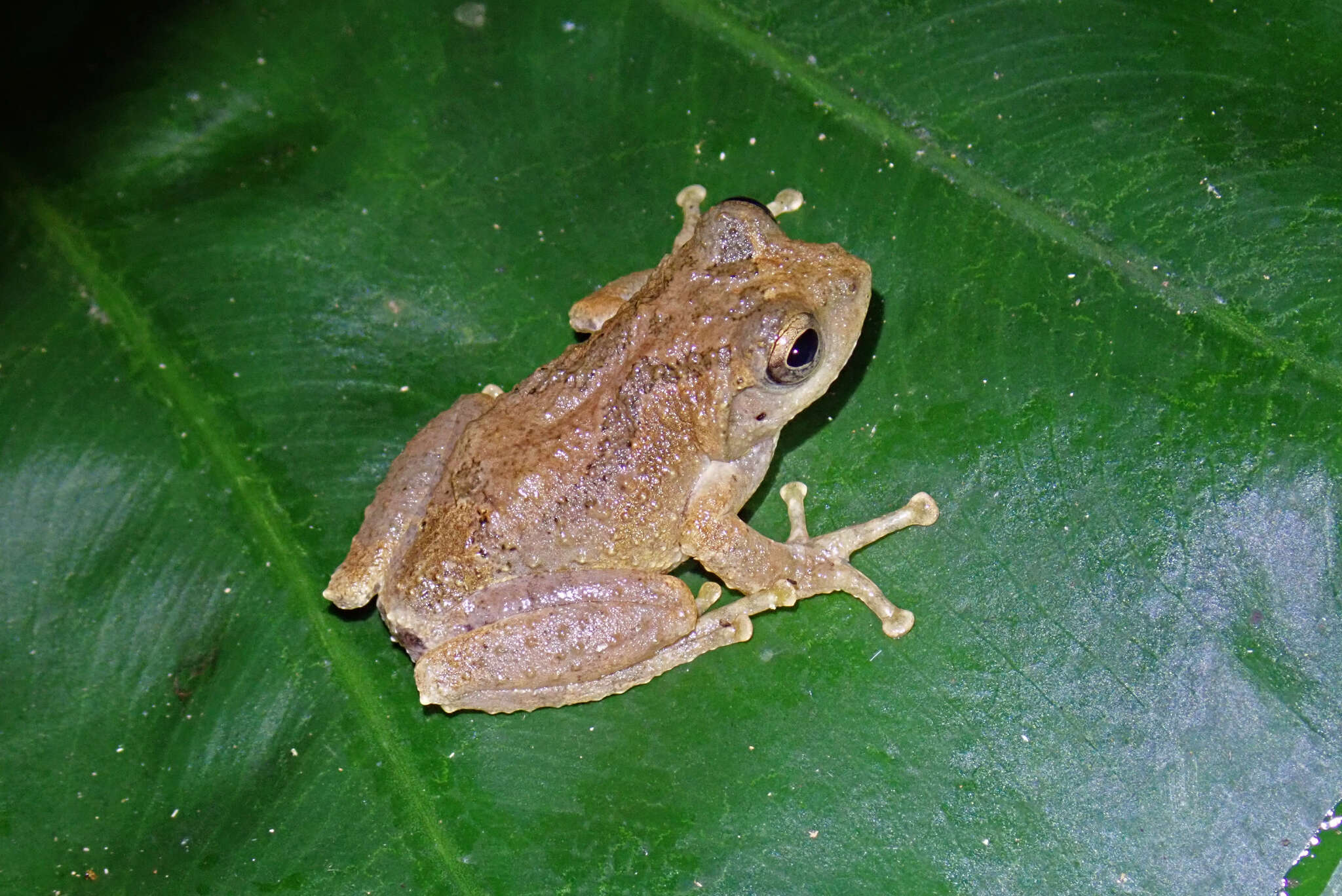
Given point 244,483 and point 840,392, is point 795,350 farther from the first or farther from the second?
point 244,483

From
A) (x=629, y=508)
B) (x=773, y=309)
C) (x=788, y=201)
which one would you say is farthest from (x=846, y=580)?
(x=788, y=201)

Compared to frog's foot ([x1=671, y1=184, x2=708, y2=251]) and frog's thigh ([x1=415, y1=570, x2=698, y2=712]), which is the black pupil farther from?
frog's thigh ([x1=415, y1=570, x2=698, y2=712])

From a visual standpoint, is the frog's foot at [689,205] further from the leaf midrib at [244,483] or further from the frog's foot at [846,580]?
the leaf midrib at [244,483]

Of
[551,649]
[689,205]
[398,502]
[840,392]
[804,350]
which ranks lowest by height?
[551,649]

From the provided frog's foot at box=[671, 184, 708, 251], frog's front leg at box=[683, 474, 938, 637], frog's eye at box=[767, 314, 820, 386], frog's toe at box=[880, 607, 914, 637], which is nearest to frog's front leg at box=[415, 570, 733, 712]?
frog's front leg at box=[683, 474, 938, 637]

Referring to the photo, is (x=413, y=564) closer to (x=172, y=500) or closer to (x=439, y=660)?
(x=439, y=660)

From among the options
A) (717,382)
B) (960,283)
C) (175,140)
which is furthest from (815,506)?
(175,140)
